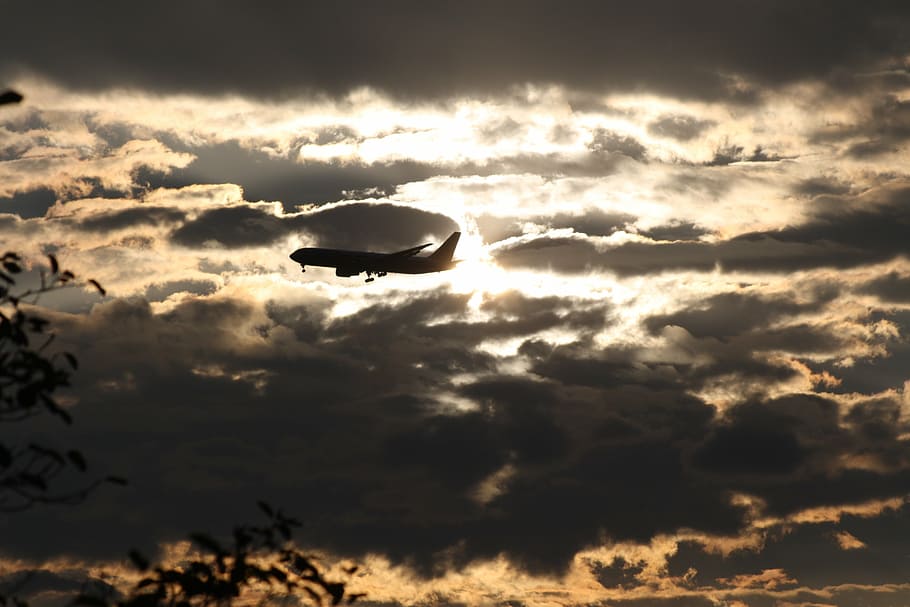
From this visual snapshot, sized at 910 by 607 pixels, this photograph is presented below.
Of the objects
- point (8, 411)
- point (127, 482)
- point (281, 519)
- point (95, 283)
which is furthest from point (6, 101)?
point (281, 519)

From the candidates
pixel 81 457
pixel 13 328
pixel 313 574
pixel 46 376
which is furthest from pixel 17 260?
pixel 313 574

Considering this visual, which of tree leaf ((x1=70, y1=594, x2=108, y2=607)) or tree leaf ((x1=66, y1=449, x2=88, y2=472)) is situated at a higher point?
tree leaf ((x1=66, y1=449, x2=88, y2=472))

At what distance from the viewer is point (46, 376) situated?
24109mm

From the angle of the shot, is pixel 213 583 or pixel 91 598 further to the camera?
pixel 213 583

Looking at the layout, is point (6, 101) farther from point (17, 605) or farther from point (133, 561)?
point (17, 605)

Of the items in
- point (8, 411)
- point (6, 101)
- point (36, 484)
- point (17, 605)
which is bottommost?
point (17, 605)

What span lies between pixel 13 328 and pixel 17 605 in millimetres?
6737

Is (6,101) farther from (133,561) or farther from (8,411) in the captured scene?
(133,561)

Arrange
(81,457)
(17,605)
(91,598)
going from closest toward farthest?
(91,598)
(81,457)
(17,605)

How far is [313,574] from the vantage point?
26.6m

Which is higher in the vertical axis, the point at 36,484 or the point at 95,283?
the point at 95,283

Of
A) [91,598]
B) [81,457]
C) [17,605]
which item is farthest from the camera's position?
[17,605]

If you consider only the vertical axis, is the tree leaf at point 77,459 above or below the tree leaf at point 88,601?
above

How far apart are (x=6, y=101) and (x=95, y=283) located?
5369mm
